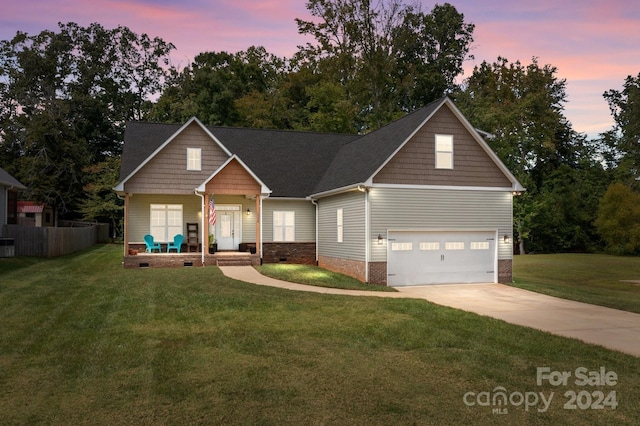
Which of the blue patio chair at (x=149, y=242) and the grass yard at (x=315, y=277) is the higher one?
the blue patio chair at (x=149, y=242)

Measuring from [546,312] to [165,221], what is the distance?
17.2 meters

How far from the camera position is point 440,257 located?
1969 cm

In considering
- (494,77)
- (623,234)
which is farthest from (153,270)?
(494,77)

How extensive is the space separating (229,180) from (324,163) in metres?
6.57

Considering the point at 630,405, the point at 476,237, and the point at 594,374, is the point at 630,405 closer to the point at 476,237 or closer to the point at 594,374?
the point at 594,374

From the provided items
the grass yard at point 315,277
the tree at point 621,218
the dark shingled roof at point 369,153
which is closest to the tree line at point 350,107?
the tree at point 621,218

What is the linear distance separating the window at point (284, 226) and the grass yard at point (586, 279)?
10.4m

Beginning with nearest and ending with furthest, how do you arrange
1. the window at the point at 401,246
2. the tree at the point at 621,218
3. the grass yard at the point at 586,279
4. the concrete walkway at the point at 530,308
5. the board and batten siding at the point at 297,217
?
the concrete walkway at the point at 530,308, the grass yard at the point at 586,279, the window at the point at 401,246, the board and batten siding at the point at 297,217, the tree at the point at 621,218

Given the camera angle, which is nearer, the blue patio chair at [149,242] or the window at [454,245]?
the window at [454,245]

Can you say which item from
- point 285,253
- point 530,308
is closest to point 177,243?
point 285,253

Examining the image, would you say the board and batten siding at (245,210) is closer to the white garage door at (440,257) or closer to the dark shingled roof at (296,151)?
the dark shingled roof at (296,151)

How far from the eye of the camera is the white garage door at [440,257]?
62.8ft

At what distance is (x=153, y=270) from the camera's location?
797 inches

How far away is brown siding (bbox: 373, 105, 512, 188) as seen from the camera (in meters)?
19.2
